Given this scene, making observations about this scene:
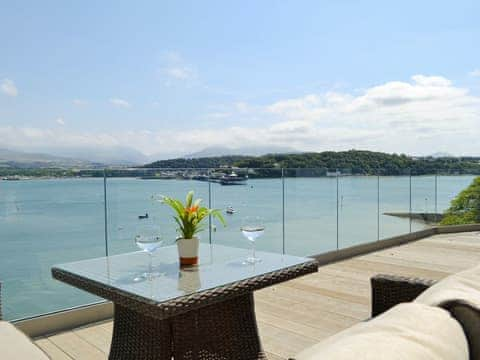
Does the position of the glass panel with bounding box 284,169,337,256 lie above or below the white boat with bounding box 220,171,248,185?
below

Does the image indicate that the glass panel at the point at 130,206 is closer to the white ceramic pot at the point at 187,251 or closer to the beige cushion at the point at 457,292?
the white ceramic pot at the point at 187,251

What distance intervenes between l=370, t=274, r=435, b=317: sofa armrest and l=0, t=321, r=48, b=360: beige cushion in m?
1.48

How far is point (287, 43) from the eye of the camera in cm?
919

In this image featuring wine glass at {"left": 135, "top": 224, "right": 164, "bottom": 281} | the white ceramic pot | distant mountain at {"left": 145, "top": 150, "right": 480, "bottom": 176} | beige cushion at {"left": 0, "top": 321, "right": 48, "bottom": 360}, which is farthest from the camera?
distant mountain at {"left": 145, "top": 150, "right": 480, "bottom": 176}

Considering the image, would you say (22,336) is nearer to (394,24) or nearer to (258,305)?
(258,305)

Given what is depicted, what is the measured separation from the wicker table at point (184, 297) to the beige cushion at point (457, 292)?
3.11ft

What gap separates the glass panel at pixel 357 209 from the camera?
6266mm

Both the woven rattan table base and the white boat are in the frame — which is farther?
the white boat

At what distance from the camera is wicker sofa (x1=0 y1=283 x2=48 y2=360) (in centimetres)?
169

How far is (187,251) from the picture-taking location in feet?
7.31

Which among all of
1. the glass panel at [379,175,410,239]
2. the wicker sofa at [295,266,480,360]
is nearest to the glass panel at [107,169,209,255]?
the wicker sofa at [295,266,480,360]

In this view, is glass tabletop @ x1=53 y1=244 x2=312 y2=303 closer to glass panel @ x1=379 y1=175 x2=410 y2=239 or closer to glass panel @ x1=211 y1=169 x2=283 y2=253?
glass panel @ x1=211 y1=169 x2=283 y2=253

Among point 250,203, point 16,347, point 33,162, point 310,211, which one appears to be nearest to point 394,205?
point 310,211

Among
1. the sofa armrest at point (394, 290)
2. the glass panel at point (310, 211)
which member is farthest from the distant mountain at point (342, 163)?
the sofa armrest at point (394, 290)
